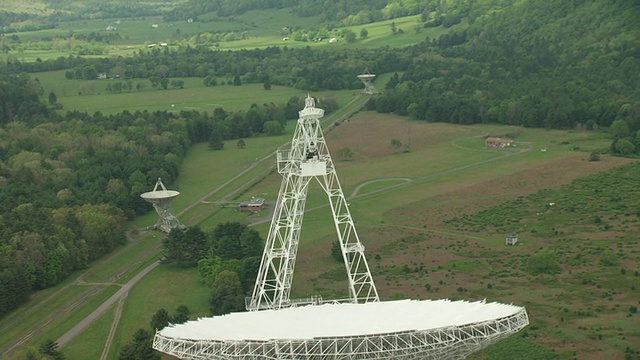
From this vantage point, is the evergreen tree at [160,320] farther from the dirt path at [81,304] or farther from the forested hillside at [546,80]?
the forested hillside at [546,80]

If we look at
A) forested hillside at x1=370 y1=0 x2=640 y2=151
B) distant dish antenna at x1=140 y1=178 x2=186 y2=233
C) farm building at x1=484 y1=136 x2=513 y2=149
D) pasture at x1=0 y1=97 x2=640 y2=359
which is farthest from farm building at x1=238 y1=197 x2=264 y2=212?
forested hillside at x1=370 y1=0 x2=640 y2=151

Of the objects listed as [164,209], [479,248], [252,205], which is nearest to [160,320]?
[479,248]

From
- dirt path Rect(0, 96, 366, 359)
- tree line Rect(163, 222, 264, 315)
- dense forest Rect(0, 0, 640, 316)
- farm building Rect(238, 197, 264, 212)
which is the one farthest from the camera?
farm building Rect(238, 197, 264, 212)

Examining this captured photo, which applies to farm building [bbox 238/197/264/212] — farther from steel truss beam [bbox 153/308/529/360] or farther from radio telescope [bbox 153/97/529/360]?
steel truss beam [bbox 153/308/529/360]

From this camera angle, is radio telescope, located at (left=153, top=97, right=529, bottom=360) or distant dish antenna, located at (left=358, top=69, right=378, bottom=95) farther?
distant dish antenna, located at (left=358, top=69, right=378, bottom=95)

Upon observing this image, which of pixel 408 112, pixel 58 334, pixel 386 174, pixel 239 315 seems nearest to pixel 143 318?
pixel 58 334

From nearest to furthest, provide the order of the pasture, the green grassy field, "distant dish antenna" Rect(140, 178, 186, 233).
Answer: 1. the pasture
2. "distant dish antenna" Rect(140, 178, 186, 233)
3. the green grassy field
